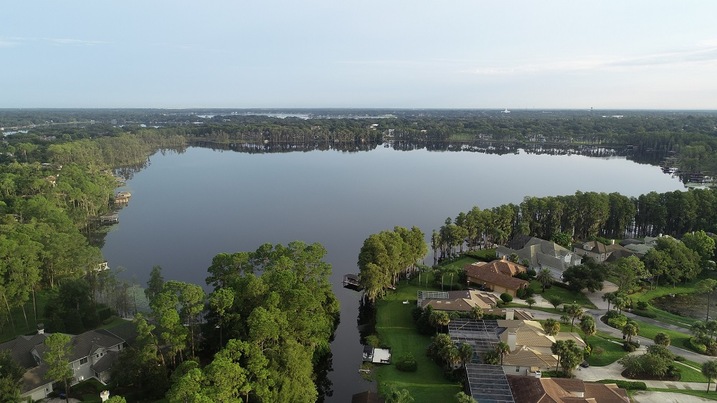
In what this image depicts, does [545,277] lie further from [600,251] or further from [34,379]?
[34,379]

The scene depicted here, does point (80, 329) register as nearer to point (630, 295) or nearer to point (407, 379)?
point (407, 379)

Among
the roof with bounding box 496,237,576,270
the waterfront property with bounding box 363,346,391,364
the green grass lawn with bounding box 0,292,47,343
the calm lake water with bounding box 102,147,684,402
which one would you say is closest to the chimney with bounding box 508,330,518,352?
the waterfront property with bounding box 363,346,391,364

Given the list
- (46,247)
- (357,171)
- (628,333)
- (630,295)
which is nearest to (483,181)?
(357,171)

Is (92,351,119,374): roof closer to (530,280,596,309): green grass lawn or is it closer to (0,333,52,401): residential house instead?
(0,333,52,401): residential house

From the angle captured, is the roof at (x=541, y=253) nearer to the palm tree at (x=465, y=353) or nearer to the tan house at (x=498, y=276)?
the tan house at (x=498, y=276)

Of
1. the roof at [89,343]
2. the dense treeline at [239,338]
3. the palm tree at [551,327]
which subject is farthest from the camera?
the palm tree at [551,327]

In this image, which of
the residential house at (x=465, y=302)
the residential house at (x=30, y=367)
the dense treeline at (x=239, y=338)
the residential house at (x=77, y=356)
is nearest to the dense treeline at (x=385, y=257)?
the residential house at (x=465, y=302)
